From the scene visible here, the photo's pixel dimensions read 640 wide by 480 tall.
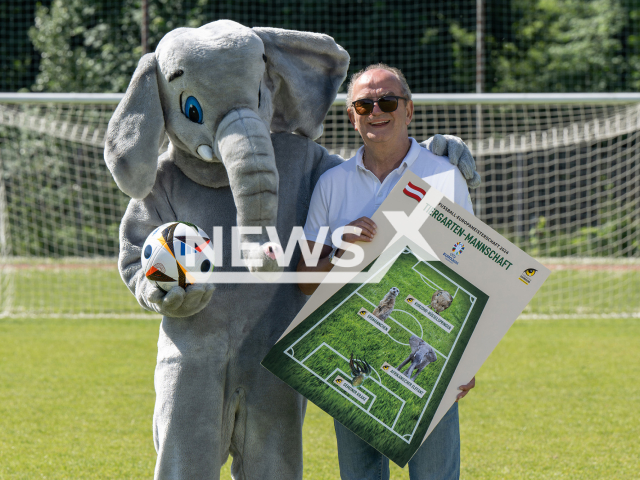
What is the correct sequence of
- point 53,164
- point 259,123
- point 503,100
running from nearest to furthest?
point 259,123 < point 503,100 < point 53,164

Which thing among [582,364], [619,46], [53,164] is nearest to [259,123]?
[582,364]

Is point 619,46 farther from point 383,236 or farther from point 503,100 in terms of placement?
point 383,236

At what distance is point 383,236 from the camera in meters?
2.08

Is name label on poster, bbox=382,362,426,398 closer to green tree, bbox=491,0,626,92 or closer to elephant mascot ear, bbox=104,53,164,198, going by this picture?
elephant mascot ear, bbox=104,53,164,198

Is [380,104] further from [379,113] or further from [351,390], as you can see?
[351,390]

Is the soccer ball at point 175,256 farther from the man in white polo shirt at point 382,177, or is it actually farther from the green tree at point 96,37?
the green tree at point 96,37

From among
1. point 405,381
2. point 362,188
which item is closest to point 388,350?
point 405,381

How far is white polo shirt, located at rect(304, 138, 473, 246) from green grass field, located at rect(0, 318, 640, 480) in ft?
5.34

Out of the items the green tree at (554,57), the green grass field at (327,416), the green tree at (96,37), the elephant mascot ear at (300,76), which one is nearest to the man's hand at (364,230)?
the elephant mascot ear at (300,76)

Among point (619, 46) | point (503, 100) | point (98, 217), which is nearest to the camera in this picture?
point (503, 100)

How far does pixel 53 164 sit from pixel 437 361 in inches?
375

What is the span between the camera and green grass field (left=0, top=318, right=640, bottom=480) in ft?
11.4

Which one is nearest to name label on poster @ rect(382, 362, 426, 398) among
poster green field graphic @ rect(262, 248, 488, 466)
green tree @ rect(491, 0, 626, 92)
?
poster green field graphic @ rect(262, 248, 488, 466)

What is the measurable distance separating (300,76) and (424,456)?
129 cm
